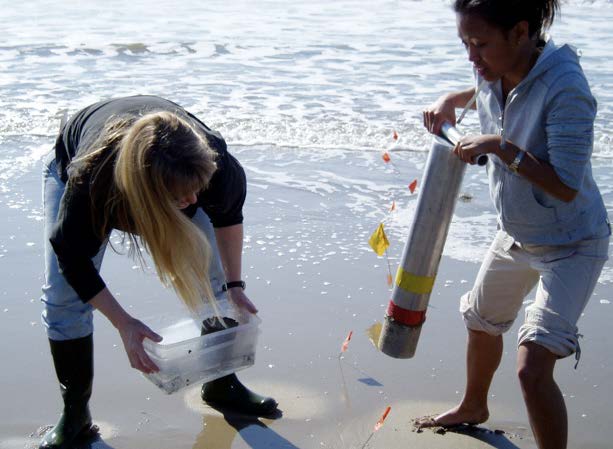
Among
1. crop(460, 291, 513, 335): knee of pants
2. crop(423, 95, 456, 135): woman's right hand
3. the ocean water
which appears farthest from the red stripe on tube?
the ocean water

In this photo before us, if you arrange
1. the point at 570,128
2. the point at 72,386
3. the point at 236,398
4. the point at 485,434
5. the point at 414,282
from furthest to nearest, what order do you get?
the point at 236,398 < the point at 485,434 < the point at 72,386 < the point at 414,282 < the point at 570,128

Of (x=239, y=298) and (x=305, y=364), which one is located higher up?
(x=239, y=298)

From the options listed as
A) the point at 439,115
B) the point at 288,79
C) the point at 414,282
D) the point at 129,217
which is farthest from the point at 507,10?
the point at 288,79

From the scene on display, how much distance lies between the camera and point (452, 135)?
2.98 metres

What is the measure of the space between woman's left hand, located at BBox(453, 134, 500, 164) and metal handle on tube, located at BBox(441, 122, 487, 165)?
15mm

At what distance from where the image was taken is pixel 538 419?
2.78 m

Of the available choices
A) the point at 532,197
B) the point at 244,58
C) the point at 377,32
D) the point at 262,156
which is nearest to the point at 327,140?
the point at 262,156

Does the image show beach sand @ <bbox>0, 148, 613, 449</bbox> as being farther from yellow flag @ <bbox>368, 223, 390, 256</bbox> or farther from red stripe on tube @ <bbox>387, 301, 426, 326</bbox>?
red stripe on tube @ <bbox>387, 301, 426, 326</bbox>

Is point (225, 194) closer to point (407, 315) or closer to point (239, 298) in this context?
point (239, 298)

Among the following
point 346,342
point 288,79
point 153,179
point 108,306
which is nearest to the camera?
point 153,179

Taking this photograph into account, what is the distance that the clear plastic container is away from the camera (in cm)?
300

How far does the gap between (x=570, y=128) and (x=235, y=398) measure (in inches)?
67.5

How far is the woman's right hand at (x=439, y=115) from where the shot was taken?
10.3 feet

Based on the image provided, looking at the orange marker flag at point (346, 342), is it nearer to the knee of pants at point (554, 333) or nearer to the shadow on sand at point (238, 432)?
the shadow on sand at point (238, 432)
